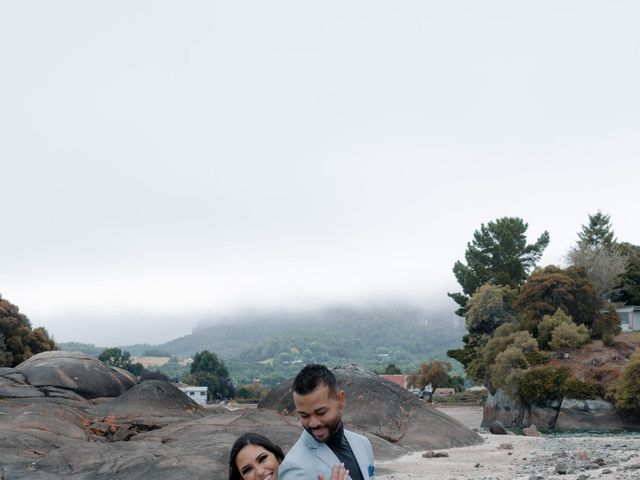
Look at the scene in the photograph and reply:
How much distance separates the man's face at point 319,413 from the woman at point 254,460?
0.82 ft

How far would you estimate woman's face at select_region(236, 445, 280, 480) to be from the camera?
3711mm

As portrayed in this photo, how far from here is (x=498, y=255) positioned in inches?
2815

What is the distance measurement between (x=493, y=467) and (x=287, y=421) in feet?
21.6

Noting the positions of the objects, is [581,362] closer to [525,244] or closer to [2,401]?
[525,244]

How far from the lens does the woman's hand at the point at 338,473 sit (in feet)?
11.2

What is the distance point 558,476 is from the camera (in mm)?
14008

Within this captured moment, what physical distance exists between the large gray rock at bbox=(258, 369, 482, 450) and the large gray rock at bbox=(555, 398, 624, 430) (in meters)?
25.3

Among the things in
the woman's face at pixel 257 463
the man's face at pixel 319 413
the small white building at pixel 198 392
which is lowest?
the small white building at pixel 198 392

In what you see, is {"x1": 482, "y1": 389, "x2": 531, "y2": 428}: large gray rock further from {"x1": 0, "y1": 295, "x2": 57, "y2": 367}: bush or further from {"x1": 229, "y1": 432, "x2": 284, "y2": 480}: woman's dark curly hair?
{"x1": 229, "y1": 432, "x2": 284, "y2": 480}: woman's dark curly hair

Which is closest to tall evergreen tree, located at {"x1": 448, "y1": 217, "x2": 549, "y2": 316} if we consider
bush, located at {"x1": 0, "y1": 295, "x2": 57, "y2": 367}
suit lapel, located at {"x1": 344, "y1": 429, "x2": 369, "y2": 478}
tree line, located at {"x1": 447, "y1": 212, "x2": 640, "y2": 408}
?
tree line, located at {"x1": 447, "y1": 212, "x2": 640, "y2": 408}

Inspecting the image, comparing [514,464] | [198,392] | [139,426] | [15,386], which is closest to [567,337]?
[514,464]

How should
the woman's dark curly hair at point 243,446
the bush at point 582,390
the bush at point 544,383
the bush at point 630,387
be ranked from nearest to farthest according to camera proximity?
the woman's dark curly hair at point 243,446 → the bush at point 630,387 → the bush at point 582,390 → the bush at point 544,383

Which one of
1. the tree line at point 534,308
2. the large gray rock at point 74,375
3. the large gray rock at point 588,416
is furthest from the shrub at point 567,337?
the large gray rock at point 74,375

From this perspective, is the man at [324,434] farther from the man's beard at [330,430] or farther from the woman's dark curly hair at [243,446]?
the woman's dark curly hair at [243,446]
